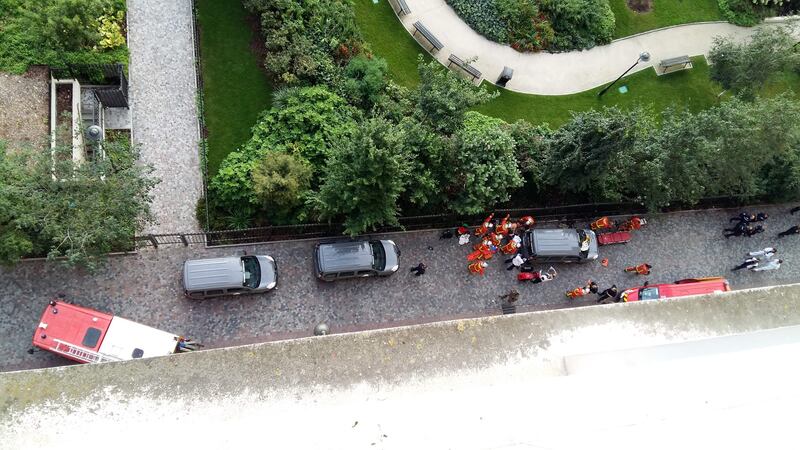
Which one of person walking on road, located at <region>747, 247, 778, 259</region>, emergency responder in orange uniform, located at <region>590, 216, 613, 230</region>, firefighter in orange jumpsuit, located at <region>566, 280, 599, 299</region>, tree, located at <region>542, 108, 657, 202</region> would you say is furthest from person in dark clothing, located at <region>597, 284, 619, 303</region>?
person walking on road, located at <region>747, 247, 778, 259</region>

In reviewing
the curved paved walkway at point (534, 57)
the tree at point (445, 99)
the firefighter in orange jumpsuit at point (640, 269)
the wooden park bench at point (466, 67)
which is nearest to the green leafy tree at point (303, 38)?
the tree at point (445, 99)

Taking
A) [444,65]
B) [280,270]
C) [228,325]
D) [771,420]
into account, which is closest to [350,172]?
[280,270]

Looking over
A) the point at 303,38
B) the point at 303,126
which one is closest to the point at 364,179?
the point at 303,126

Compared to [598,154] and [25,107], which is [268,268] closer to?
[25,107]

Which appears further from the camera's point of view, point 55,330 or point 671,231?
point 671,231

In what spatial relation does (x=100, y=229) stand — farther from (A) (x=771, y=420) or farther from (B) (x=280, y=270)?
(A) (x=771, y=420)

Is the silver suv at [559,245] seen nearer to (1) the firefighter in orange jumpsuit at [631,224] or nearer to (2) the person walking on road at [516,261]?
(2) the person walking on road at [516,261]
